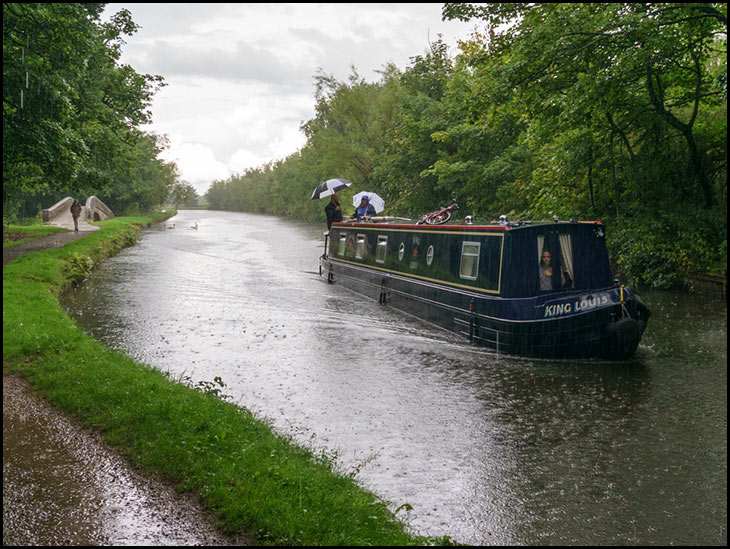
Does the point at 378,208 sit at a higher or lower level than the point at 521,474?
higher

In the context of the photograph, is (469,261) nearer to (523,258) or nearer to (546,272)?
(523,258)

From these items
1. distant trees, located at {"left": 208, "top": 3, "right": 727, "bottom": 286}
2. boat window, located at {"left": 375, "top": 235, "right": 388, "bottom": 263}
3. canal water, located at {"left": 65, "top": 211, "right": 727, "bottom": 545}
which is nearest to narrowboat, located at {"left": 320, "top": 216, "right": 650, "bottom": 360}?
canal water, located at {"left": 65, "top": 211, "right": 727, "bottom": 545}

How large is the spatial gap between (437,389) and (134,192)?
178 ft

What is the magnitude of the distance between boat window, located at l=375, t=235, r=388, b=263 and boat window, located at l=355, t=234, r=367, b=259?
1034 millimetres

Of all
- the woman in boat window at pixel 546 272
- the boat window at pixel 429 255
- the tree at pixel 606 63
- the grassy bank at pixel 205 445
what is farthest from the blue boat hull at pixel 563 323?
the grassy bank at pixel 205 445

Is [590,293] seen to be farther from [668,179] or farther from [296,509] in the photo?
[296,509]

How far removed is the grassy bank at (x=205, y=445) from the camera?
14.0 feet

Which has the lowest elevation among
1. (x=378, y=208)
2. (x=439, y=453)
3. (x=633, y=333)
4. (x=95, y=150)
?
(x=439, y=453)

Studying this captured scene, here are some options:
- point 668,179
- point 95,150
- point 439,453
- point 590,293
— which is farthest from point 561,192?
point 95,150

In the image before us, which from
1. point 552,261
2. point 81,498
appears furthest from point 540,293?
point 81,498

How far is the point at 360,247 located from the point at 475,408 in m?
10.2

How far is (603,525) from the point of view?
511 centimetres

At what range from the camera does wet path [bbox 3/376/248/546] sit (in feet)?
13.2

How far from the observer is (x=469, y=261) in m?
11.7
